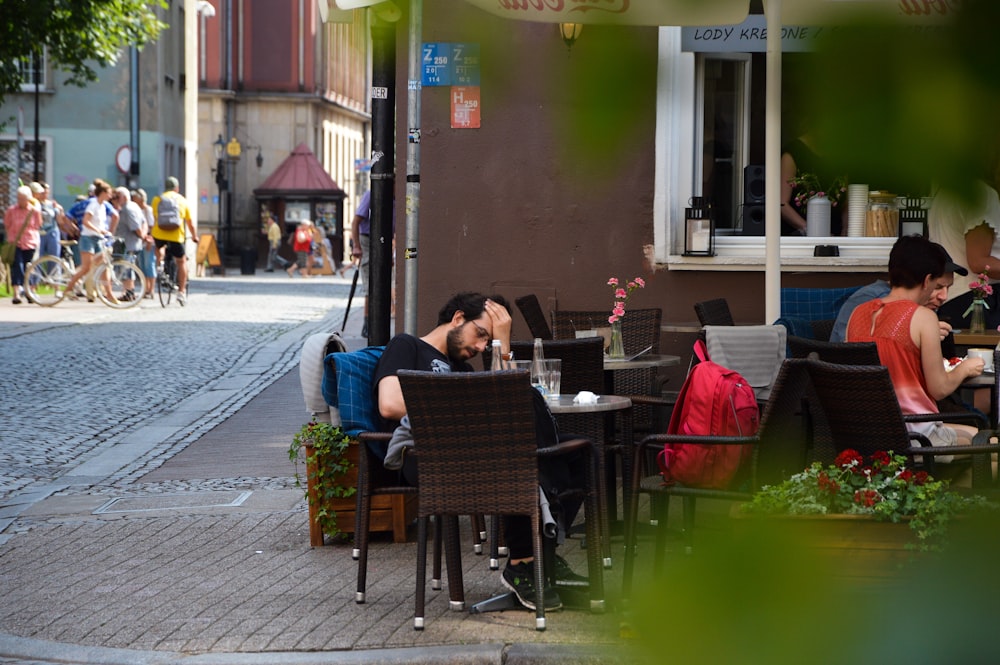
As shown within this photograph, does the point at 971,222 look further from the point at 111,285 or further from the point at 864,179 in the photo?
the point at 111,285

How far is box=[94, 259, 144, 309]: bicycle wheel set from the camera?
22562 millimetres

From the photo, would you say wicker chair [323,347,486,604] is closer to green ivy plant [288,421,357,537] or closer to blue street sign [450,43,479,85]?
green ivy plant [288,421,357,537]

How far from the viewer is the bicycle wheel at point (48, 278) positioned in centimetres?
2304

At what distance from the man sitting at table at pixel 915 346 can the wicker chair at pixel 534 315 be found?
2.71 m

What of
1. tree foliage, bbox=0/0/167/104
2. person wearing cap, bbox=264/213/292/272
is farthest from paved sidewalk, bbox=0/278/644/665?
person wearing cap, bbox=264/213/292/272

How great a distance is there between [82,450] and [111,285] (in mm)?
13410

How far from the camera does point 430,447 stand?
5.35 m

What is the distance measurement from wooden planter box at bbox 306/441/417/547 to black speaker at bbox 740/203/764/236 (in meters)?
→ 2.82

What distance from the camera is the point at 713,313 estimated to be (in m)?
8.23

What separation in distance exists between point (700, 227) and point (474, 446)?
13.6 feet

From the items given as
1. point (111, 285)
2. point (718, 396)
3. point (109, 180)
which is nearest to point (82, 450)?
point (718, 396)

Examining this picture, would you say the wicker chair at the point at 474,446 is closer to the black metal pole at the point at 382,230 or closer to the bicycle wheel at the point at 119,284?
the black metal pole at the point at 382,230

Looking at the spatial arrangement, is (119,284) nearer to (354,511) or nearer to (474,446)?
(354,511)

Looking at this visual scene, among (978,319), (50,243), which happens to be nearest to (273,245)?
(50,243)
